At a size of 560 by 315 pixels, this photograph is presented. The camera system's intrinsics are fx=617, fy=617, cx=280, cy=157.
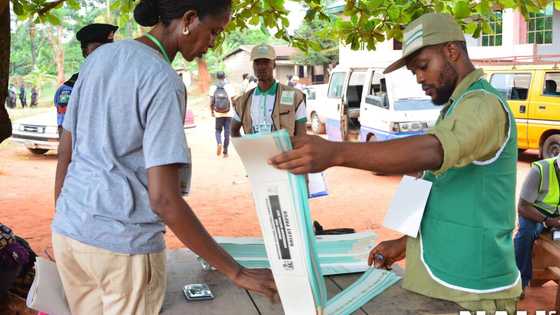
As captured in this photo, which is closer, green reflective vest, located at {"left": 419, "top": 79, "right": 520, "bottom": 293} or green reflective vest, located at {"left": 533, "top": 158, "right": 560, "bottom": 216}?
green reflective vest, located at {"left": 419, "top": 79, "right": 520, "bottom": 293}

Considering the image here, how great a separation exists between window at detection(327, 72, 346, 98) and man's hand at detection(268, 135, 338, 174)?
1108cm

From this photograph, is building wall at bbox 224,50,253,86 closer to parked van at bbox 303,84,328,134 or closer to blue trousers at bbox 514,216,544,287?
parked van at bbox 303,84,328,134

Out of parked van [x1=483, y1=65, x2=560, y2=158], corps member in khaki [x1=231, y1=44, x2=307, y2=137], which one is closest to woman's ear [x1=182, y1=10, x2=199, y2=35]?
corps member in khaki [x1=231, y1=44, x2=307, y2=137]

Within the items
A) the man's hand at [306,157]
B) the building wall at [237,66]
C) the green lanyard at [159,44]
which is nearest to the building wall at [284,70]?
the building wall at [237,66]

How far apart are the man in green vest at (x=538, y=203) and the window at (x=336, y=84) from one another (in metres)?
8.04

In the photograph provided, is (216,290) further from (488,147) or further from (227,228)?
(227,228)

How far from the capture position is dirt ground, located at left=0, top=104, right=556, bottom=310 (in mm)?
7090

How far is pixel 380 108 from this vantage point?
33.5 ft

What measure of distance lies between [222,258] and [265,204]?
25 centimetres

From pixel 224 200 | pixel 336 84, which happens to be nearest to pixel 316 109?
pixel 336 84

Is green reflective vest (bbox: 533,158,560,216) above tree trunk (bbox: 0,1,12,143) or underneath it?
underneath

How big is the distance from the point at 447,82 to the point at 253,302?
0.87 m

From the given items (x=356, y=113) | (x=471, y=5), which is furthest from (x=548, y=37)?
(x=471, y=5)

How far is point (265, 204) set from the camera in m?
1.29
